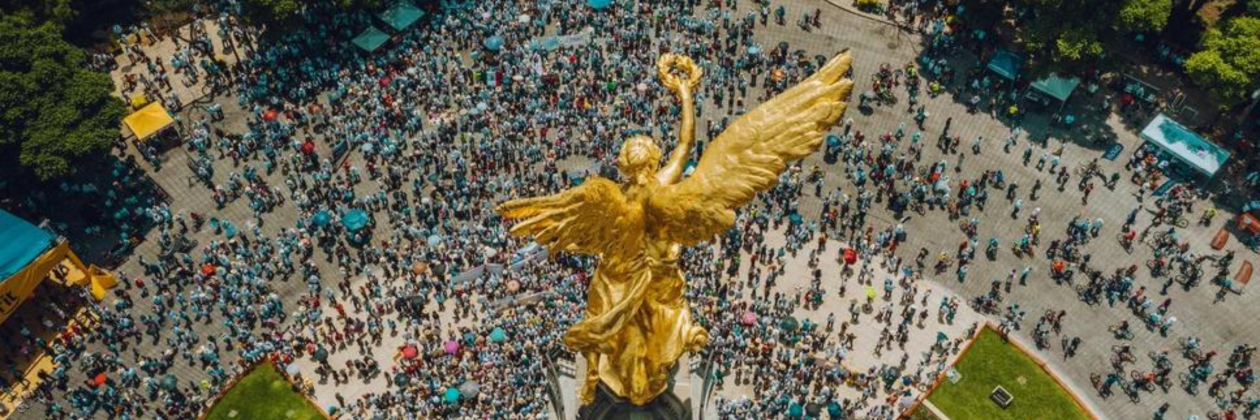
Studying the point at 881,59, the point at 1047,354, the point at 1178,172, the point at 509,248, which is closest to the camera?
the point at 1047,354

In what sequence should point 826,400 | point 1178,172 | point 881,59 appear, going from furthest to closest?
point 881,59, point 1178,172, point 826,400

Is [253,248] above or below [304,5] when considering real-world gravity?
below

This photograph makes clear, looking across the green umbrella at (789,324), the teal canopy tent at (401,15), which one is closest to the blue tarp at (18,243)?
the teal canopy tent at (401,15)

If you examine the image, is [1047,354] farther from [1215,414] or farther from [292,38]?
[292,38]

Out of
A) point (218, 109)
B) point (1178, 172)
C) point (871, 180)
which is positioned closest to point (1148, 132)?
point (1178, 172)

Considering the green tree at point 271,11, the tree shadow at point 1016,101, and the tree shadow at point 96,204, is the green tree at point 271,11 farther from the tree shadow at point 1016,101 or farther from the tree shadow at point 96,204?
the tree shadow at point 1016,101

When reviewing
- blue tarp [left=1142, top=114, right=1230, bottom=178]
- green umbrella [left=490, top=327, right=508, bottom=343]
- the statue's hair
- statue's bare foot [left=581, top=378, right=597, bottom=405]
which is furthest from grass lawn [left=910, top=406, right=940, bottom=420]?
the statue's hair

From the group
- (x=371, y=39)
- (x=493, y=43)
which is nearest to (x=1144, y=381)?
(x=493, y=43)
